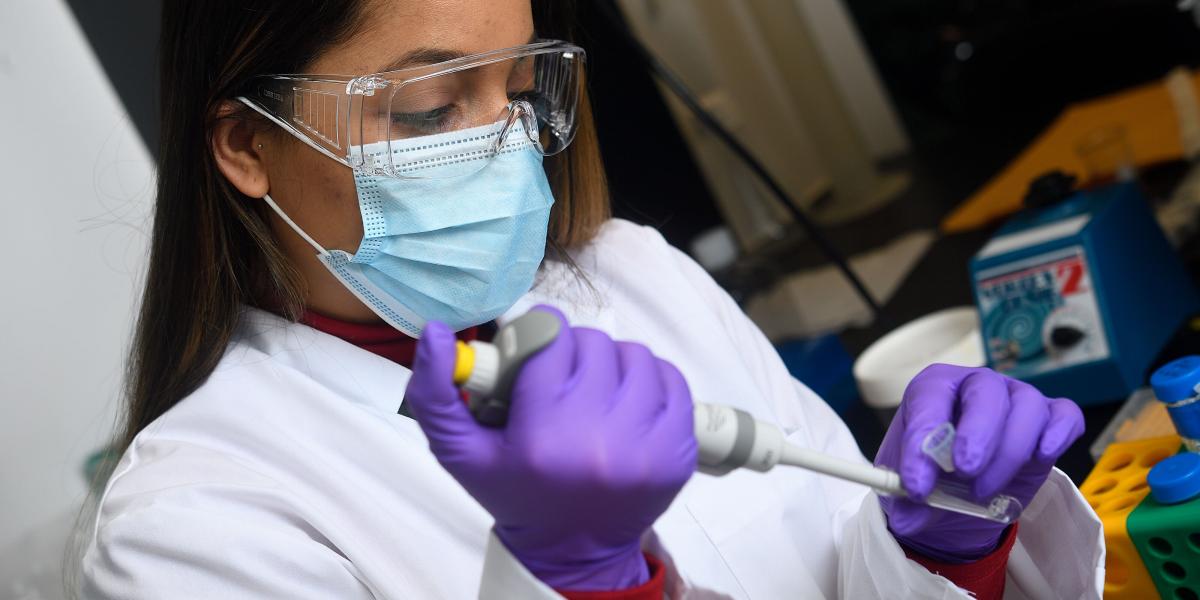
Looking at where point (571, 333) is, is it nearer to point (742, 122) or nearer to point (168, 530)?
point (168, 530)

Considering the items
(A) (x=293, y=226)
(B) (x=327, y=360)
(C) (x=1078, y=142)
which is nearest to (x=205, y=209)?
(A) (x=293, y=226)

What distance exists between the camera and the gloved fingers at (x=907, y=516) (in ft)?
3.36

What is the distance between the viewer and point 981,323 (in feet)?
5.65

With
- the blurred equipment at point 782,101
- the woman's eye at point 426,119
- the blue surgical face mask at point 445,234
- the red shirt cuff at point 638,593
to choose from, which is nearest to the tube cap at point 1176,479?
the red shirt cuff at point 638,593

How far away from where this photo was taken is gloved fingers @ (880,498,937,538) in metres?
1.03

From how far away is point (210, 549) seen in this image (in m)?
1.02

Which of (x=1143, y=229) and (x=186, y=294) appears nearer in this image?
(x=186, y=294)

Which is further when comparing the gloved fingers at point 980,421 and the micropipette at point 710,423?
the gloved fingers at point 980,421

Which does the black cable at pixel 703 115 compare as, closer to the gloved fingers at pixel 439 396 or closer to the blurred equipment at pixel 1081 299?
the blurred equipment at pixel 1081 299

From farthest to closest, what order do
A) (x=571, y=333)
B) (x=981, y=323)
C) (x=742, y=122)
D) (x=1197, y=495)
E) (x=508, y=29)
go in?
(x=742, y=122)
(x=981, y=323)
(x=508, y=29)
(x=1197, y=495)
(x=571, y=333)

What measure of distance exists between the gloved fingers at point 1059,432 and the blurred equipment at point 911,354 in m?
0.62

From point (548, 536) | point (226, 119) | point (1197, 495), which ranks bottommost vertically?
point (1197, 495)

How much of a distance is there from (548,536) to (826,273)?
3159 mm

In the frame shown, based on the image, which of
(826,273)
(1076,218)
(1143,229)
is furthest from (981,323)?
(826,273)
